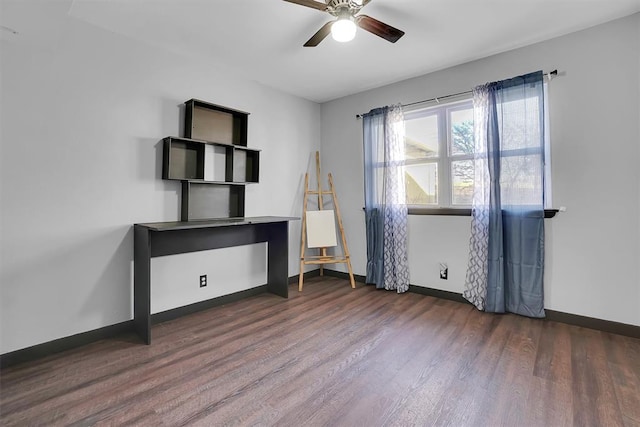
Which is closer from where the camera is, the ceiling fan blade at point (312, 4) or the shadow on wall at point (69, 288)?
the ceiling fan blade at point (312, 4)

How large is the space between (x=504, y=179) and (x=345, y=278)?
2.32 meters

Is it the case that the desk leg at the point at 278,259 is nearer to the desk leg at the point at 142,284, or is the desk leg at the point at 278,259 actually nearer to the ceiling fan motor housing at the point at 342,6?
the desk leg at the point at 142,284

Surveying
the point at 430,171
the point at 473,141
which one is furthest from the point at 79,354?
the point at 473,141

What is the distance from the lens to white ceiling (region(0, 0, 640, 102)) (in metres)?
2.22

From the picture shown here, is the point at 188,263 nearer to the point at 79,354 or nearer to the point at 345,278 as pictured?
the point at 79,354

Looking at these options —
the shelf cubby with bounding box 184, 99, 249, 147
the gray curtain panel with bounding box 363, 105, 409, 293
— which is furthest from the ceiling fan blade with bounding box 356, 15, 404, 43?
the shelf cubby with bounding box 184, 99, 249, 147

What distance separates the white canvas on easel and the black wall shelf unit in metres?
0.98

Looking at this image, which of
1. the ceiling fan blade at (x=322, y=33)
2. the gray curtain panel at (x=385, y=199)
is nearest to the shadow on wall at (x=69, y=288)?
the ceiling fan blade at (x=322, y=33)

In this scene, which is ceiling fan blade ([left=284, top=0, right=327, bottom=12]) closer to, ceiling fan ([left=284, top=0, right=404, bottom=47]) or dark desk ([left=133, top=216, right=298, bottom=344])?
ceiling fan ([left=284, top=0, right=404, bottom=47])

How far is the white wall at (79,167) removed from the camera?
2.06 metres

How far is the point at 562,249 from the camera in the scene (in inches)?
105

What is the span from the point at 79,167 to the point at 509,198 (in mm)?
3713

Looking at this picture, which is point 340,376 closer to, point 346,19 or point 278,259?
point 278,259

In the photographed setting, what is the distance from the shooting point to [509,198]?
2.86m
